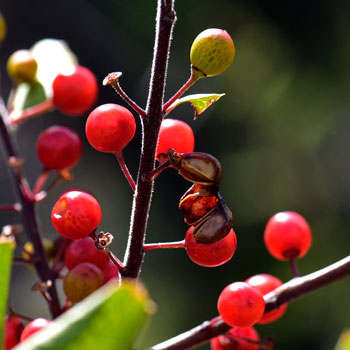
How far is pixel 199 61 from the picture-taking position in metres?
0.90

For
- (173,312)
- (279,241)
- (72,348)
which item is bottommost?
(173,312)

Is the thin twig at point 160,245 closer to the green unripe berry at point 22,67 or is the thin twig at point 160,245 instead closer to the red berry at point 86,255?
the red berry at point 86,255

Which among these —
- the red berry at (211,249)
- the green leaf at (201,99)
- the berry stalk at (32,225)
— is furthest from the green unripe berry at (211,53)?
the berry stalk at (32,225)

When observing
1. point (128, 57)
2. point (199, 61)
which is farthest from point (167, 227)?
point (199, 61)

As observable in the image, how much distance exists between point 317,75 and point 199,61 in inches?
117

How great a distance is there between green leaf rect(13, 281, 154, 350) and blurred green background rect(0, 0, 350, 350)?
2.82 m

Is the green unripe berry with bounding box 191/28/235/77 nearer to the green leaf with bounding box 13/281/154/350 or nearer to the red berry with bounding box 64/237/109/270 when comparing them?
the red berry with bounding box 64/237/109/270

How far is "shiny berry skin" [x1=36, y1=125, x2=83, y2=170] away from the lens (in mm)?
1373

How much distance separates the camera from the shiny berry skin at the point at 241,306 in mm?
952

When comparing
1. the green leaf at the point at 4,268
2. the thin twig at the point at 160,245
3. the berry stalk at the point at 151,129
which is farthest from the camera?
the thin twig at the point at 160,245

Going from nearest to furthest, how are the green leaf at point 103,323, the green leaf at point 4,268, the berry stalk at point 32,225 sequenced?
the green leaf at point 103,323 < the green leaf at point 4,268 < the berry stalk at point 32,225

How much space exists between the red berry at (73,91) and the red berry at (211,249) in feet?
2.17

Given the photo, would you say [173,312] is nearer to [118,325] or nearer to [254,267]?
[254,267]

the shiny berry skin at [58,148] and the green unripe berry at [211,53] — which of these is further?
the shiny berry skin at [58,148]
